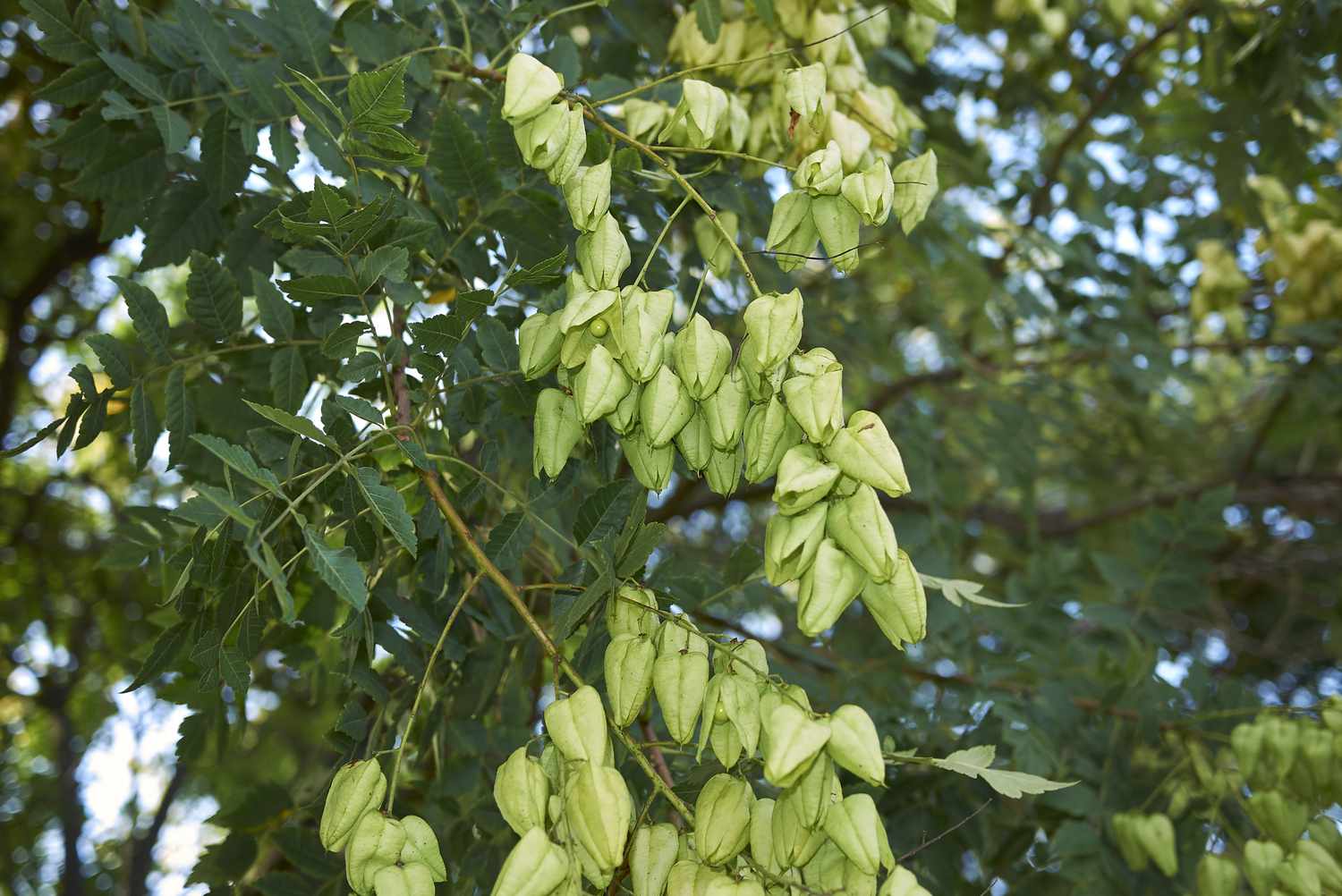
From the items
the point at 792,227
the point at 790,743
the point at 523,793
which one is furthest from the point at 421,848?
the point at 792,227

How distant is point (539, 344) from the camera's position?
1246mm

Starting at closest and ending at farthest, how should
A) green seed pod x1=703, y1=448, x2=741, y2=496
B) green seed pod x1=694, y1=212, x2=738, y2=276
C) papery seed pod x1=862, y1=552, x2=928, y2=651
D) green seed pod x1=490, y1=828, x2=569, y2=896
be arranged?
green seed pod x1=490, y1=828, x2=569, y2=896, papery seed pod x1=862, y1=552, x2=928, y2=651, green seed pod x1=703, y1=448, x2=741, y2=496, green seed pod x1=694, y1=212, x2=738, y2=276

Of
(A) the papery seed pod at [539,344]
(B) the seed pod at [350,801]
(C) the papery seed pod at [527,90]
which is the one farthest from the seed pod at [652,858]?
(C) the papery seed pod at [527,90]

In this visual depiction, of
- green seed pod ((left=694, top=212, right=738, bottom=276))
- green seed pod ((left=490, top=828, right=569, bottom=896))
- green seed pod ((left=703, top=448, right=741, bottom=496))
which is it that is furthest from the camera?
green seed pod ((left=694, top=212, right=738, bottom=276))

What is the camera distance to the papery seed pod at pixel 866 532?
3.38 feet

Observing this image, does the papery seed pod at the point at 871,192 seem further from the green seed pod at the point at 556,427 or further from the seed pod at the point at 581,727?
the seed pod at the point at 581,727

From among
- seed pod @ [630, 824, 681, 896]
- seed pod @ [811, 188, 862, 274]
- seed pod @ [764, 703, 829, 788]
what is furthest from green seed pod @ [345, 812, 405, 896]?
seed pod @ [811, 188, 862, 274]

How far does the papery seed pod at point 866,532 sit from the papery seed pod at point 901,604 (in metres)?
0.02

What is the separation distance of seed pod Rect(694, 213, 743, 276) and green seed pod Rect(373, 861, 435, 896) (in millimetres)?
783

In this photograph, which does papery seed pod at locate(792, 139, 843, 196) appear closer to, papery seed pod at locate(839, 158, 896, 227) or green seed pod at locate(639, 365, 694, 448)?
papery seed pod at locate(839, 158, 896, 227)

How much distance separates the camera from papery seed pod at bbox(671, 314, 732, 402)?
1.14 m

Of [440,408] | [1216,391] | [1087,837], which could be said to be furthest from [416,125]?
[1216,391]

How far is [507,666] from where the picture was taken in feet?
5.39

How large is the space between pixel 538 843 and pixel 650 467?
0.39 meters
